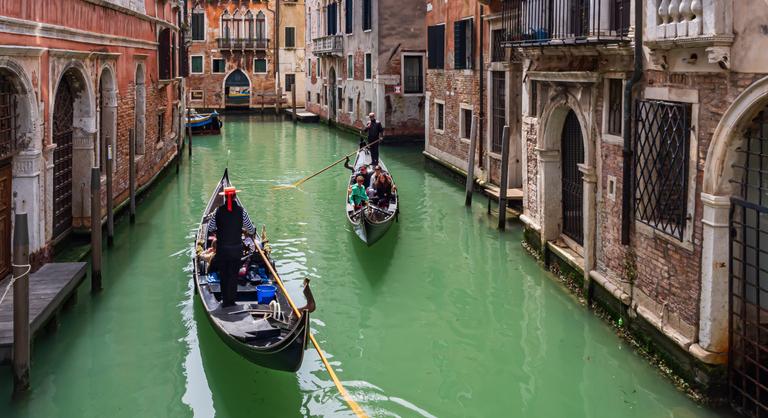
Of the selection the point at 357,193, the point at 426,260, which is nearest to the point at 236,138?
the point at 357,193

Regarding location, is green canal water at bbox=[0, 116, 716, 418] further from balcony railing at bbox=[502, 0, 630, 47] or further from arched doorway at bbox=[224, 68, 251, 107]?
arched doorway at bbox=[224, 68, 251, 107]

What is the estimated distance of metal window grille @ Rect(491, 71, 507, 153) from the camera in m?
12.6

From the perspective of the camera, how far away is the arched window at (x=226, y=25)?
35000 mm

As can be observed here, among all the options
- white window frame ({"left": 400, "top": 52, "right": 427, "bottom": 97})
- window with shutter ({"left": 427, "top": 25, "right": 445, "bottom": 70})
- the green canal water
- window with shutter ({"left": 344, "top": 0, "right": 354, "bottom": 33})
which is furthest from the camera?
window with shutter ({"left": 344, "top": 0, "right": 354, "bottom": 33})

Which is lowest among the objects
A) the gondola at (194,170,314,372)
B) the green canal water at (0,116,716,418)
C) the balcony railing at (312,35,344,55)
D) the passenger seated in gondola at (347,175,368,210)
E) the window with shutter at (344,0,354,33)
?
the green canal water at (0,116,716,418)

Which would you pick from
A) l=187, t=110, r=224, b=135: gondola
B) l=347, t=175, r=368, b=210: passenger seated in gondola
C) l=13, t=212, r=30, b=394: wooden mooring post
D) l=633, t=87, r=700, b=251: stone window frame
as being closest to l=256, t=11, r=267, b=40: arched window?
l=187, t=110, r=224, b=135: gondola

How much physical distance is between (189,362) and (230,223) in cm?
113

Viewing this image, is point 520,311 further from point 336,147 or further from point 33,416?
point 336,147

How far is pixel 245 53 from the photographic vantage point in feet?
116

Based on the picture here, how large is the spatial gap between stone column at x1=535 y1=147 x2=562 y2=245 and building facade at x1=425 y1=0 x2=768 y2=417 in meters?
0.01

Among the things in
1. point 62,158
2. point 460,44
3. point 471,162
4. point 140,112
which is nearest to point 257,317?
point 62,158

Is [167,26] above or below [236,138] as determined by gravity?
above

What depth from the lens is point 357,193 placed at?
11.1 m

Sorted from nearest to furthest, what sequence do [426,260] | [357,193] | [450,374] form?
[450,374] → [426,260] → [357,193]
